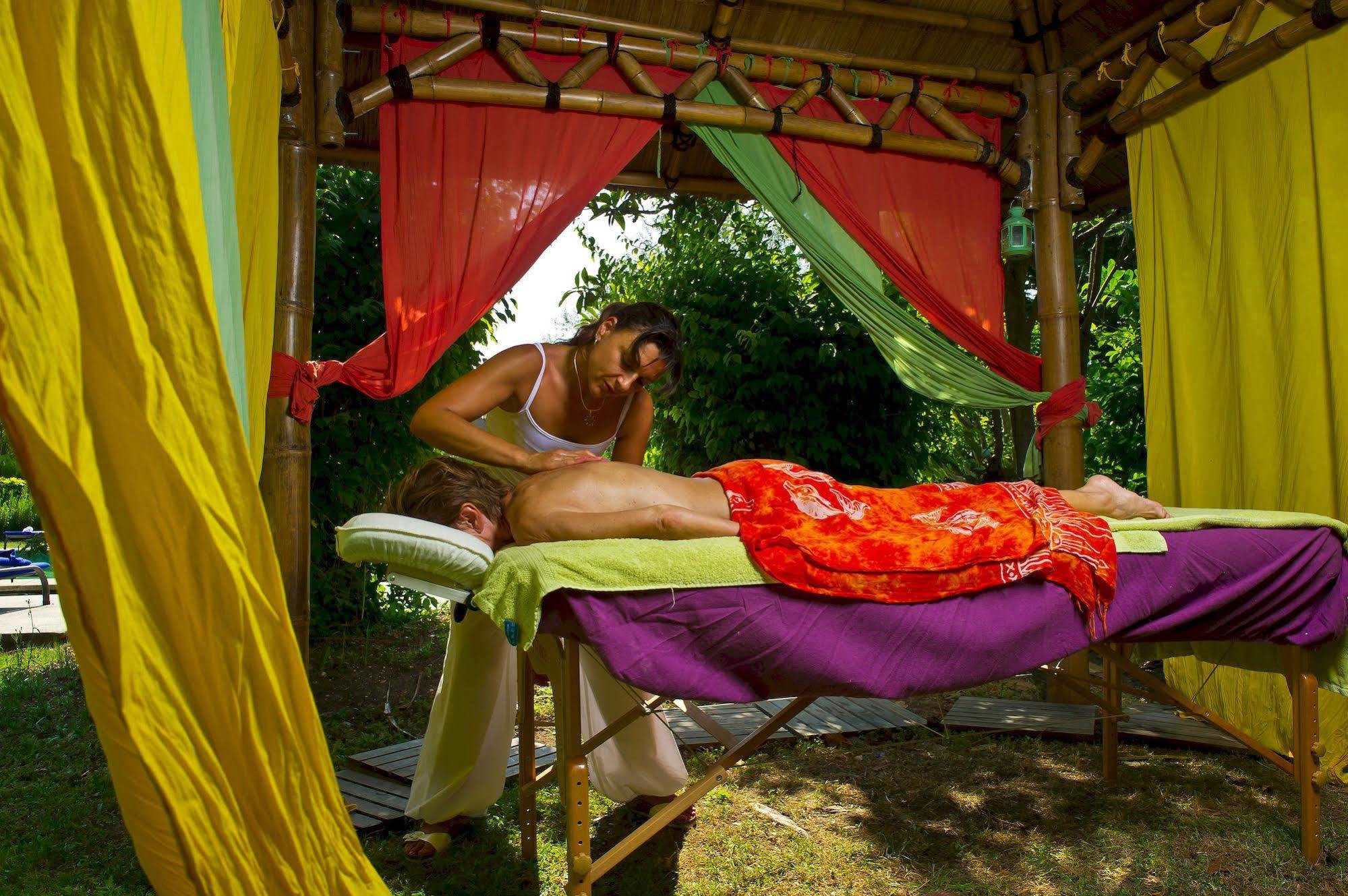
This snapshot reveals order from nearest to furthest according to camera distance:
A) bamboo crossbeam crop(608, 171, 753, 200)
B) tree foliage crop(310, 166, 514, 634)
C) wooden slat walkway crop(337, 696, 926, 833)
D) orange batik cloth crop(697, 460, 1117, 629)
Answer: orange batik cloth crop(697, 460, 1117, 629)
wooden slat walkway crop(337, 696, 926, 833)
tree foliage crop(310, 166, 514, 634)
bamboo crossbeam crop(608, 171, 753, 200)

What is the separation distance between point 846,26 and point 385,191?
1.82 m

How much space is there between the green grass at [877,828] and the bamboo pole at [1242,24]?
7.20 feet

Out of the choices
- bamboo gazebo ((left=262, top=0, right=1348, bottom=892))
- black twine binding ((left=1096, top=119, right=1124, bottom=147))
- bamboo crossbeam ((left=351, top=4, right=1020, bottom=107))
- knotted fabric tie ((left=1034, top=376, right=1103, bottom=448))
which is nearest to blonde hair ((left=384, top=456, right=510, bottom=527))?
bamboo gazebo ((left=262, top=0, right=1348, bottom=892))

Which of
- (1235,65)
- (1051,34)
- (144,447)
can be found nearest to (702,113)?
(1051,34)

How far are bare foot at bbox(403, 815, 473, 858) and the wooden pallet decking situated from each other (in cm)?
167

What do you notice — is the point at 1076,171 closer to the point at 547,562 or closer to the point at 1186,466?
the point at 1186,466

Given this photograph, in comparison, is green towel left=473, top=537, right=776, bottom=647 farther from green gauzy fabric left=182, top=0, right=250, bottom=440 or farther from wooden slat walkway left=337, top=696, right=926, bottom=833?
wooden slat walkway left=337, top=696, right=926, bottom=833

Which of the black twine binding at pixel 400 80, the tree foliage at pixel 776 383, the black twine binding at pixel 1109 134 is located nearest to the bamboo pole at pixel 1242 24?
the black twine binding at pixel 1109 134

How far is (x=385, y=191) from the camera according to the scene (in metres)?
3.04

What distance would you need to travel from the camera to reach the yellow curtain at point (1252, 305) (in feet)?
8.86

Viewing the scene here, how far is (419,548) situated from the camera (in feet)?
5.31

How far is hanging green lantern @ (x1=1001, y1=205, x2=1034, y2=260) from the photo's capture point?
11.7 ft

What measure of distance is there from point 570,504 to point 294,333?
141cm

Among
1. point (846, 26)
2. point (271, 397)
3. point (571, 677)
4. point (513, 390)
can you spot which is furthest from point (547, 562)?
point (846, 26)
